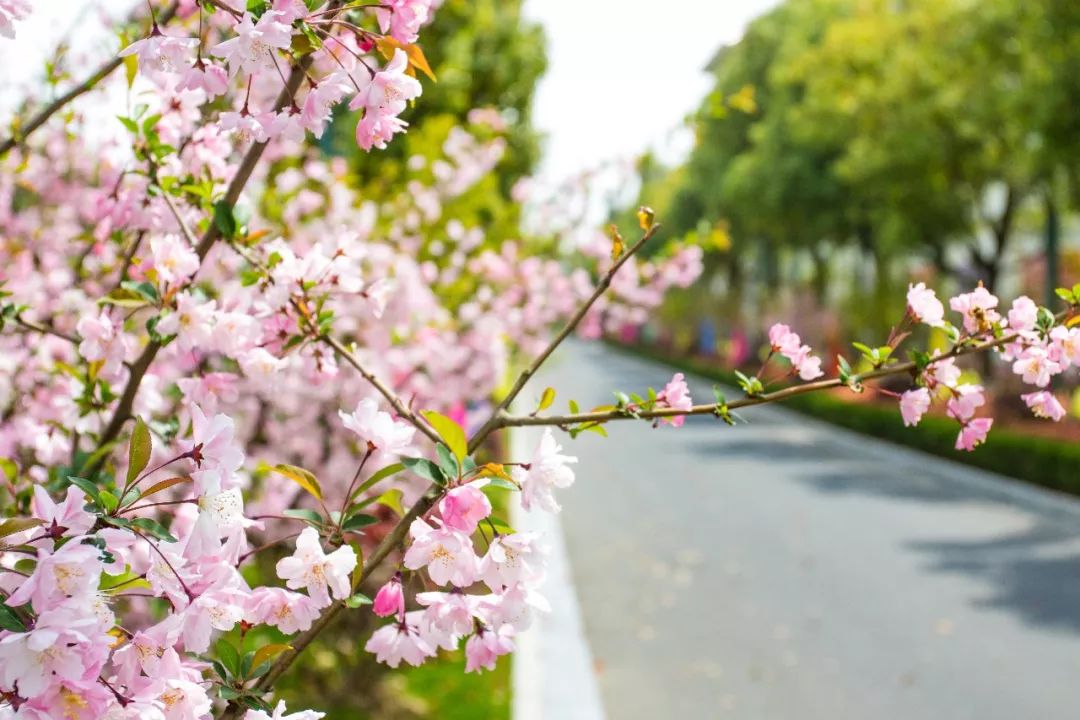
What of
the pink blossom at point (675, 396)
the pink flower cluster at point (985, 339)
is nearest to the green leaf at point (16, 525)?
the pink blossom at point (675, 396)

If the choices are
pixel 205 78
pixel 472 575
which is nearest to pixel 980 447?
pixel 472 575

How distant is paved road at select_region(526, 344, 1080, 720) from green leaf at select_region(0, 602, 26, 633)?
4.92 m

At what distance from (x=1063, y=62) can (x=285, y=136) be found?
45.8 ft

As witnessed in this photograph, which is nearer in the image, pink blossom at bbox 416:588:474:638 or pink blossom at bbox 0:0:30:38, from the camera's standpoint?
pink blossom at bbox 0:0:30:38

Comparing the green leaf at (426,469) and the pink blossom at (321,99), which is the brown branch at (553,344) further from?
the pink blossom at (321,99)

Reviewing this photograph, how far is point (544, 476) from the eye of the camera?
5.37ft

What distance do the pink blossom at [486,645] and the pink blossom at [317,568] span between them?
0.77 feet

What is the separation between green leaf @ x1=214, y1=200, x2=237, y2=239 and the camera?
2.07 meters

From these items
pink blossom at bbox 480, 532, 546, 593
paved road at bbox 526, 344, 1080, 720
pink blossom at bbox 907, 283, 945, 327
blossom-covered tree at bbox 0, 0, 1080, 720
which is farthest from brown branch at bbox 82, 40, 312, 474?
paved road at bbox 526, 344, 1080, 720

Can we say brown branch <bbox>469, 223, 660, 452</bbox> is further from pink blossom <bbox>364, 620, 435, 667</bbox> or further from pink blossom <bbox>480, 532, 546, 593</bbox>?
pink blossom <bbox>364, 620, 435, 667</bbox>

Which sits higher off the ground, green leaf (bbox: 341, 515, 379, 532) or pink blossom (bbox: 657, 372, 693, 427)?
pink blossom (bbox: 657, 372, 693, 427)

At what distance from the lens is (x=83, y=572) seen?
121cm

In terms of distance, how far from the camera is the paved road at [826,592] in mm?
6234

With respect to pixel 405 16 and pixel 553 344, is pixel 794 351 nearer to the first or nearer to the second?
pixel 553 344
